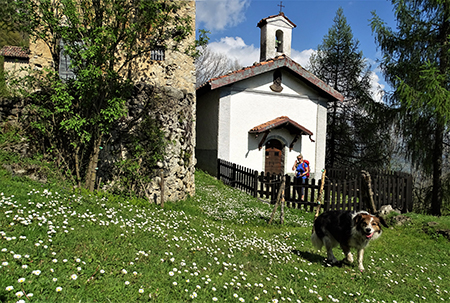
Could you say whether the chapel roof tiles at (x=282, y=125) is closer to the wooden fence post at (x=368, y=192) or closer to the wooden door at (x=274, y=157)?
the wooden door at (x=274, y=157)

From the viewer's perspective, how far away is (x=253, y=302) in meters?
3.54

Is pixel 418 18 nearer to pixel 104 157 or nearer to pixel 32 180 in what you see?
pixel 104 157

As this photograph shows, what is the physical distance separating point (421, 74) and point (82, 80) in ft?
45.8

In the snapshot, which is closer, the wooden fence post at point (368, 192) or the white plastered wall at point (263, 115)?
the wooden fence post at point (368, 192)

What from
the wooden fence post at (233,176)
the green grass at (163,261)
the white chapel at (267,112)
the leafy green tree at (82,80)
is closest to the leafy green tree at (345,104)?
the white chapel at (267,112)

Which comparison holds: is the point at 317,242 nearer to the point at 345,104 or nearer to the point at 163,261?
the point at 163,261

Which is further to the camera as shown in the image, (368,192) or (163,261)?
(368,192)

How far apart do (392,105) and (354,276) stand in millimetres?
13206

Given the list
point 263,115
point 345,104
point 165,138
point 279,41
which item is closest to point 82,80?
point 165,138

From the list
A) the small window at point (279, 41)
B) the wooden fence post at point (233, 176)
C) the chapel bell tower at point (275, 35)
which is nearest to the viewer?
the wooden fence post at point (233, 176)

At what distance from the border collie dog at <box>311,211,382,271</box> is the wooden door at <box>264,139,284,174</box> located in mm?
11510

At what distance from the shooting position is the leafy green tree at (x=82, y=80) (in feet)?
22.7

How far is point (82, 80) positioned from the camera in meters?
7.01

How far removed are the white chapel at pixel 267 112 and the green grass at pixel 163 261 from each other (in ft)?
30.4
